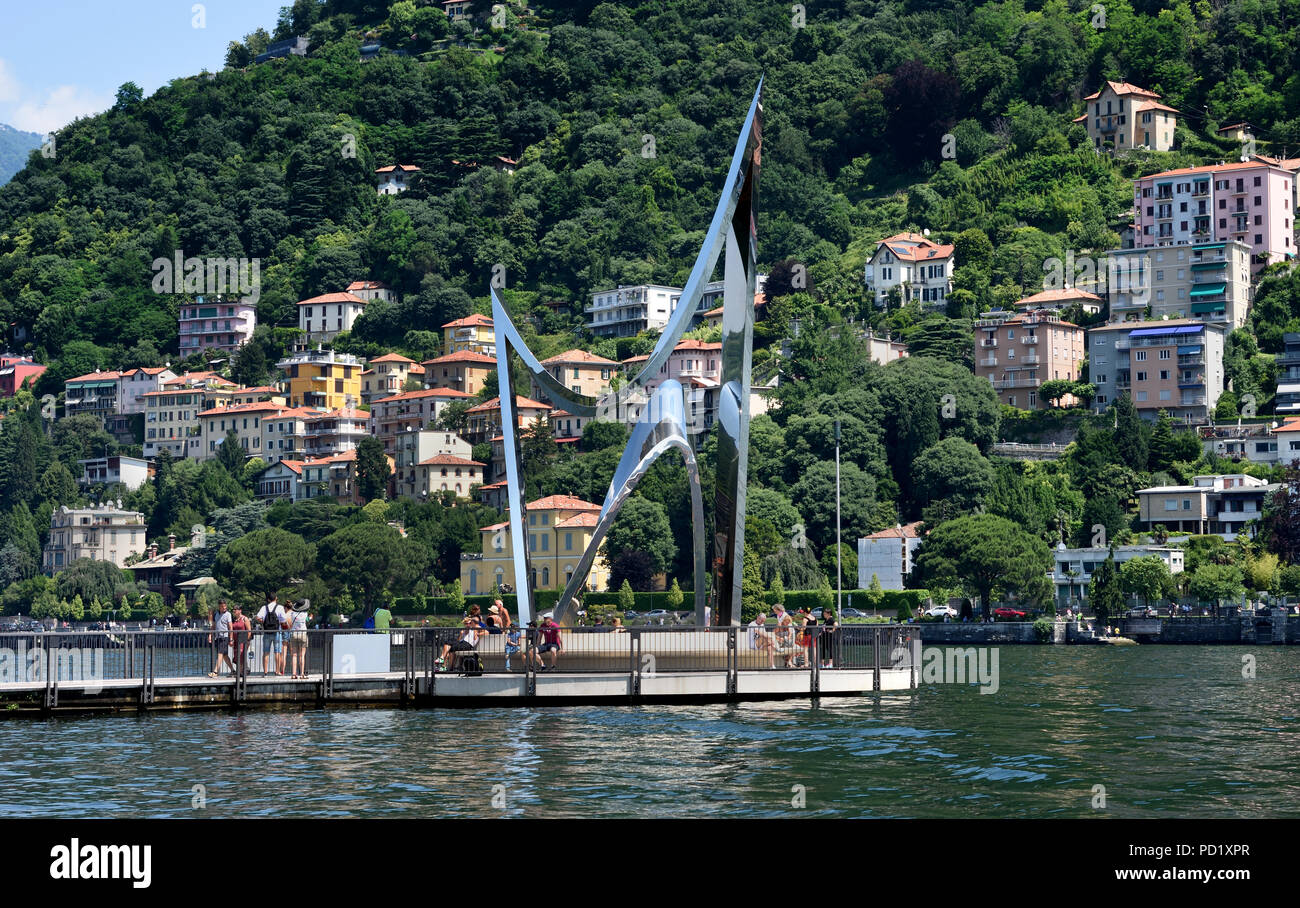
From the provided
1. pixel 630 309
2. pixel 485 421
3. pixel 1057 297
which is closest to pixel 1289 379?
pixel 1057 297

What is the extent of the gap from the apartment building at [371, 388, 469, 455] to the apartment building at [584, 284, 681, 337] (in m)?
19.0

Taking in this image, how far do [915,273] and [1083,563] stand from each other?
4596cm

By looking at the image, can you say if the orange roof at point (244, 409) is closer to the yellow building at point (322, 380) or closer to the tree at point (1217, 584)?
the yellow building at point (322, 380)

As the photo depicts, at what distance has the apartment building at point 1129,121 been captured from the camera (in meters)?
149

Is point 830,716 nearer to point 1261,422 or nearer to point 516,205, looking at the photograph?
point 1261,422

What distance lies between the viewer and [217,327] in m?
169

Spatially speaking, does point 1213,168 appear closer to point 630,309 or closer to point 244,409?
point 630,309

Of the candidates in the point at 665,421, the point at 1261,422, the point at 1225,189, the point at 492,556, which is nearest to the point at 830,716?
the point at 665,421

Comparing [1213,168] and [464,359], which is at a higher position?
[1213,168]

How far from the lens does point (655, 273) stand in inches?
6378

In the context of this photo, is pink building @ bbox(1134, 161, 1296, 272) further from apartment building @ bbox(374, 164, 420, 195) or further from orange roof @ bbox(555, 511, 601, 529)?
apartment building @ bbox(374, 164, 420, 195)

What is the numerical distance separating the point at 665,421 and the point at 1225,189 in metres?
106

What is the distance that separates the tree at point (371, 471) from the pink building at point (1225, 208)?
5948cm
